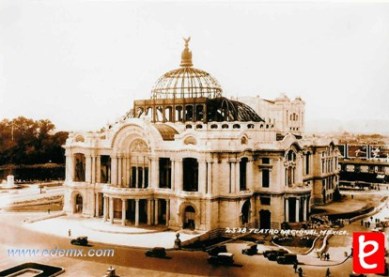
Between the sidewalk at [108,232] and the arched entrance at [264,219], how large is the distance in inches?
148

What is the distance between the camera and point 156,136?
2169 cm

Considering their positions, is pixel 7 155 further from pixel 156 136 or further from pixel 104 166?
pixel 156 136

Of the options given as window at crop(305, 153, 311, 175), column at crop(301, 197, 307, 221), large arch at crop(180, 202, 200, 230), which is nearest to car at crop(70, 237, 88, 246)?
large arch at crop(180, 202, 200, 230)

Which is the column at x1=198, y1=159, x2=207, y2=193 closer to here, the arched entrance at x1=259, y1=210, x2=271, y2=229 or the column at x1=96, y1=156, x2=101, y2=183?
the arched entrance at x1=259, y1=210, x2=271, y2=229

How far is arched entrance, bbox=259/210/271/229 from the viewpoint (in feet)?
73.5

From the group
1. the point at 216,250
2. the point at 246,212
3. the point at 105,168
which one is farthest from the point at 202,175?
the point at 105,168

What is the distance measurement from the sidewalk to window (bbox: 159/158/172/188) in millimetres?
2004

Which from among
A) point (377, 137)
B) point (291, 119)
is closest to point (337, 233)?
point (377, 137)

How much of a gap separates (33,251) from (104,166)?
8.43m

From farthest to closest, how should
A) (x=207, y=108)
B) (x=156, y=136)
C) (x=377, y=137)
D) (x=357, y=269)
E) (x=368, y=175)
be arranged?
(x=368, y=175), (x=207, y=108), (x=156, y=136), (x=377, y=137), (x=357, y=269)

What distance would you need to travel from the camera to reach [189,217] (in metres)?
21.2

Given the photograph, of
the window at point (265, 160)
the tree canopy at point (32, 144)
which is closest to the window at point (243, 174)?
the window at point (265, 160)

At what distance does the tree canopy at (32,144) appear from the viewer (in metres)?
25.3

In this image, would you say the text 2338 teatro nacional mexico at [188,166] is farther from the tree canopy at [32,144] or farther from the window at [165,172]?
the tree canopy at [32,144]
